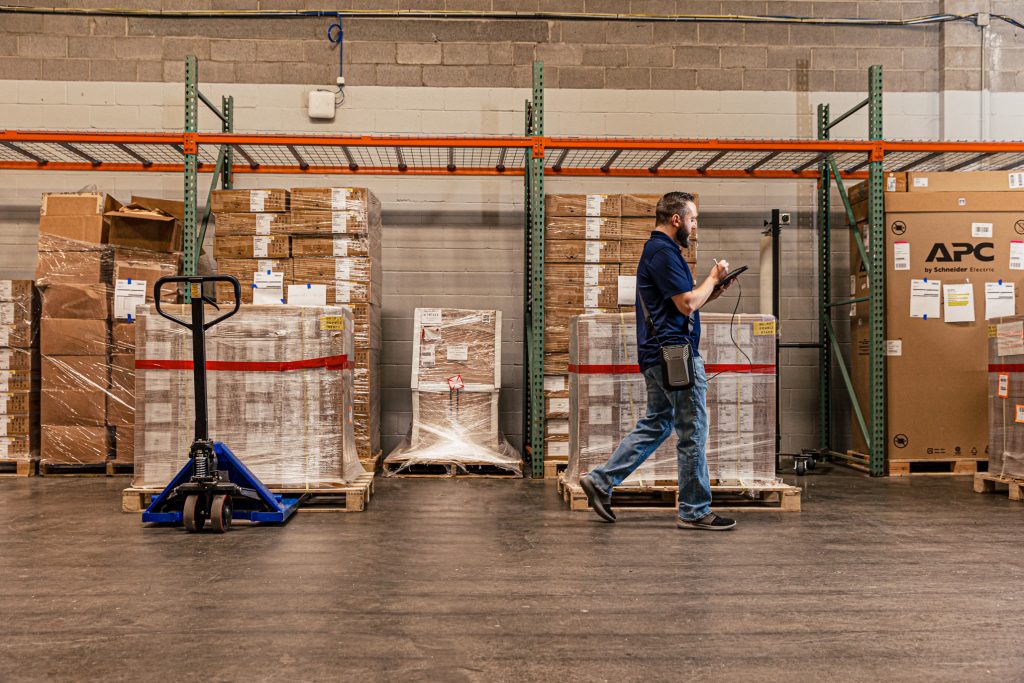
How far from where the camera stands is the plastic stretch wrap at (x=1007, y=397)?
211 inches

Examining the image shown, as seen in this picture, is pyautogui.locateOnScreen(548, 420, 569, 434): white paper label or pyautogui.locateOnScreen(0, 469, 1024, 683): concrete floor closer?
pyautogui.locateOnScreen(0, 469, 1024, 683): concrete floor

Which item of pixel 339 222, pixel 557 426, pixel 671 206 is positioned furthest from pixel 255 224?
pixel 671 206

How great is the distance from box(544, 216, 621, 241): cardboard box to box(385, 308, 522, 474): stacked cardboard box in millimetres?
906

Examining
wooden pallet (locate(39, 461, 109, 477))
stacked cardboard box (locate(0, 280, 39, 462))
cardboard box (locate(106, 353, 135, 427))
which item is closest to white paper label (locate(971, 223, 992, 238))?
cardboard box (locate(106, 353, 135, 427))

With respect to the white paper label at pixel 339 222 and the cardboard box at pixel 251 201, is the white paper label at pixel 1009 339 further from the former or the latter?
the cardboard box at pixel 251 201

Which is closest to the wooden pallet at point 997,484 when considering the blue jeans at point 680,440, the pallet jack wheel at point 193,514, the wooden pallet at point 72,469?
the blue jeans at point 680,440

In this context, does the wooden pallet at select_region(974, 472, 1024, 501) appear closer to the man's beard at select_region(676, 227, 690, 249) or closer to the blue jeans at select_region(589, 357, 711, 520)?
the blue jeans at select_region(589, 357, 711, 520)

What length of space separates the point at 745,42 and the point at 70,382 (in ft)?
23.0

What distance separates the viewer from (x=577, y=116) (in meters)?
7.70

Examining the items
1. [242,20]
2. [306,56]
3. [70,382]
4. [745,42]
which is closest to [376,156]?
[306,56]

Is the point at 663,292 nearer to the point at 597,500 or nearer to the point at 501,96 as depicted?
the point at 597,500

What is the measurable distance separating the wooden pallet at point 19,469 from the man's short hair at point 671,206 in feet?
18.4

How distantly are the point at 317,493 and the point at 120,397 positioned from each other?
2.61 metres

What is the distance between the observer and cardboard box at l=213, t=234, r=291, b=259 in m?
6.34
